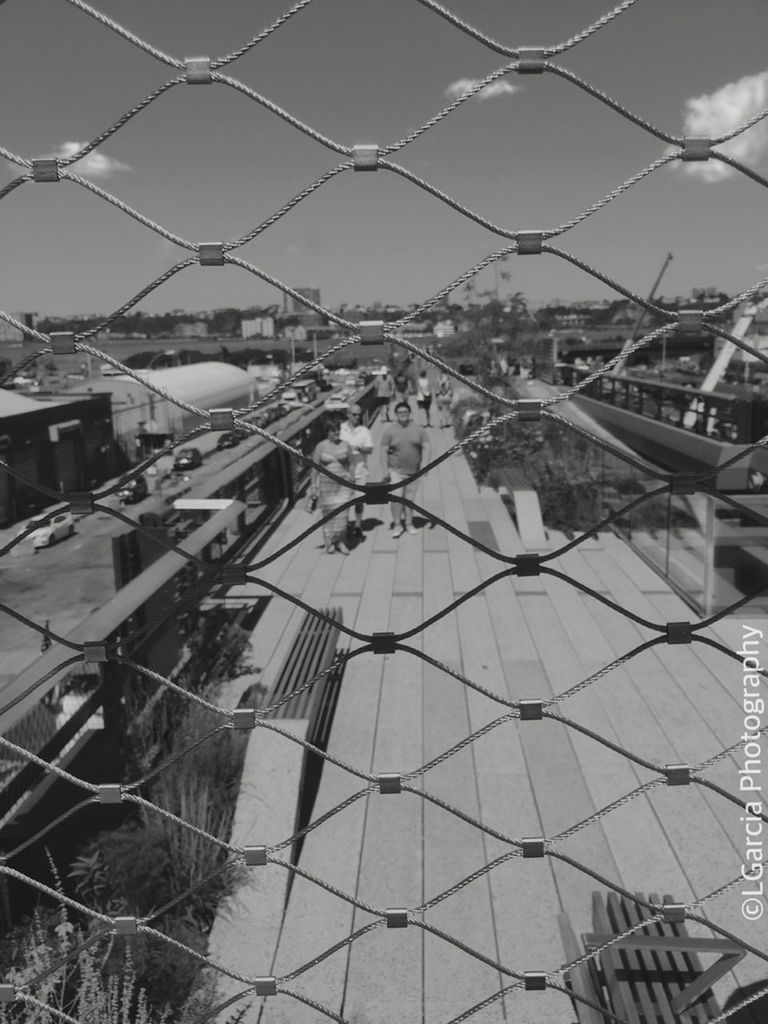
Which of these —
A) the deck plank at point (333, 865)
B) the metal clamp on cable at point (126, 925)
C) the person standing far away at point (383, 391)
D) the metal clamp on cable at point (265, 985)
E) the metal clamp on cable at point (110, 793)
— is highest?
the metal clamp on cable at point (110, 793)

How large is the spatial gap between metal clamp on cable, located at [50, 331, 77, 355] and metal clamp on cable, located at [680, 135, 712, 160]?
74 centimetres

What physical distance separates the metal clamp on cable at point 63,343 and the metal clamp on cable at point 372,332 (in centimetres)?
34

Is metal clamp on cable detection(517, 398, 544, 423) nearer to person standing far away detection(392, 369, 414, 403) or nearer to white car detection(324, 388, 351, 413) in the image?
white car detection(324, 388, 351, 413)

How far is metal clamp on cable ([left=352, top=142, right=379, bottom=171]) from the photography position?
1.12 metres

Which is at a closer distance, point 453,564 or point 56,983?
point 56,983

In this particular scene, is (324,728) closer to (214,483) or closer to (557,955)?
(557,955)

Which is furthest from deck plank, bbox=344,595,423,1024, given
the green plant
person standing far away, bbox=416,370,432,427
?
person standing far away, bbox=416,370,432,427

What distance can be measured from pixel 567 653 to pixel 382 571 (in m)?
2.09

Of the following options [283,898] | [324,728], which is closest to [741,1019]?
[283,898]

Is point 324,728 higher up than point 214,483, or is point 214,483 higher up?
point 214,483

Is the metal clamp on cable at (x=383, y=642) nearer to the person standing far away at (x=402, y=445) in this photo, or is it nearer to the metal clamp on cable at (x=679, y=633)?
the metal clamp on cable at (x=679, y=633)

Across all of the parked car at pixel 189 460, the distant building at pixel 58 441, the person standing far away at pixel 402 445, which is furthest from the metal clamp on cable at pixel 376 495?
the distant building at pixel 58 441

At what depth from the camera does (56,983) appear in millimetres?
2061

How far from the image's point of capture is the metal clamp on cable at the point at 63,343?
114 cm
